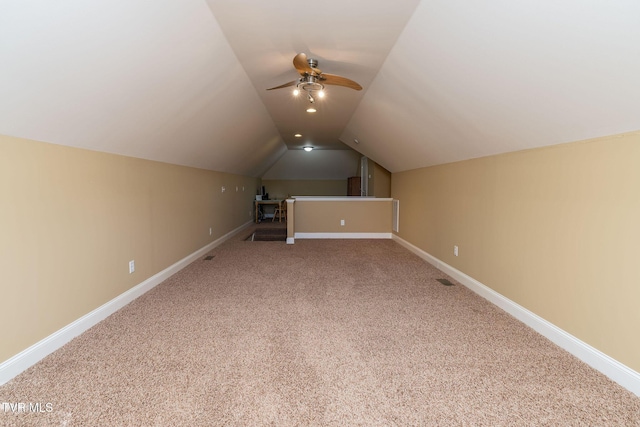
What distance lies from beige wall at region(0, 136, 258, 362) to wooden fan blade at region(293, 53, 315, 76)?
1.82m

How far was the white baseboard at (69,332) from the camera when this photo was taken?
1.85 m

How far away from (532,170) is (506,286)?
106cm

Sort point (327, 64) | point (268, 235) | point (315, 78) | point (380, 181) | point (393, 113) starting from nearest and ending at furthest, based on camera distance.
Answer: point (315, 78)
point (327, 64)
point (393, 113)
point (268, 235)
point (380, 181)

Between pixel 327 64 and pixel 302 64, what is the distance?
0.63 m

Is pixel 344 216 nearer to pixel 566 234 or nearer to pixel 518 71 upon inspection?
pixel 566 234

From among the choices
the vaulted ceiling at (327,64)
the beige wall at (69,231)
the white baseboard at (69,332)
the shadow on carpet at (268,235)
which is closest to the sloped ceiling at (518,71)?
the vaulted ceiling at (327,64)

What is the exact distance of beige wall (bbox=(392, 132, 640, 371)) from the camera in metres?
1.82

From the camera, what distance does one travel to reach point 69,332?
90.9 inches

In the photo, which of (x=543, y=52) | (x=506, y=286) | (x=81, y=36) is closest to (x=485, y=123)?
(x=543, y=52)

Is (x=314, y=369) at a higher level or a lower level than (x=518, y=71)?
lower

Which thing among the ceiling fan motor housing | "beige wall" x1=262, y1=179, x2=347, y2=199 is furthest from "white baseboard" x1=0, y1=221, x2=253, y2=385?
"beige wall" x1=262, y1=179, x2=347, y2=199

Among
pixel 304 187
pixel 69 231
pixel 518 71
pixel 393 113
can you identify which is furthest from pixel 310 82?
pixel 304 187

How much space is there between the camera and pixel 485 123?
9.00 feet

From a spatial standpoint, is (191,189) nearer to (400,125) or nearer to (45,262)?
(45,262)
